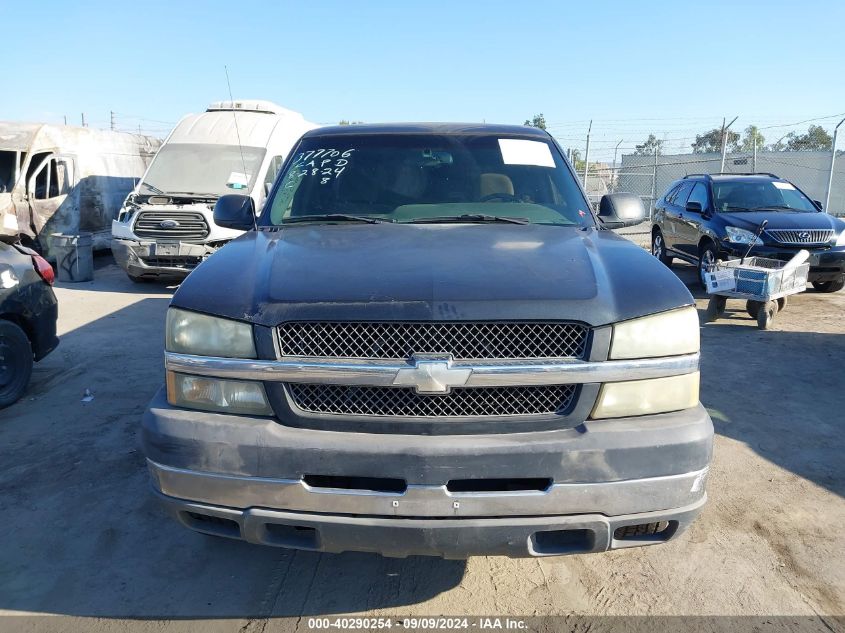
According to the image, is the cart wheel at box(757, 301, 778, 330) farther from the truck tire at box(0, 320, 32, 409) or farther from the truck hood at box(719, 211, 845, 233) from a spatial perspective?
the truck tire at box(0, 320, 32, 409)

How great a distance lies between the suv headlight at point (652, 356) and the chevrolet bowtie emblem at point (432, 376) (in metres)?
0.50

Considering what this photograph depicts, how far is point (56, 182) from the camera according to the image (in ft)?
42.1

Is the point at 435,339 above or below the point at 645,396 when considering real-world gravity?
above

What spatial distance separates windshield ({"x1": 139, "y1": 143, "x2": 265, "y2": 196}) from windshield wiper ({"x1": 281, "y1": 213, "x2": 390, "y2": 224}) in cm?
769

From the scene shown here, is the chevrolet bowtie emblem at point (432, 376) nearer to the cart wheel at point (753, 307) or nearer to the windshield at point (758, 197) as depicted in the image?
the cart wheel at point (753, 307)

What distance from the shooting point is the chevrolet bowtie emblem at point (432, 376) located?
7.09 feet

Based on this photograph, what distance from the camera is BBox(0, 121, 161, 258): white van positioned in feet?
39.7

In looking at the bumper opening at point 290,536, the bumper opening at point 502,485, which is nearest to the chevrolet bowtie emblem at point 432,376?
the bumper opening at point 502,485

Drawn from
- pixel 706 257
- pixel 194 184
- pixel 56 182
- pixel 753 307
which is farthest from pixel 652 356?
pixel 56 182

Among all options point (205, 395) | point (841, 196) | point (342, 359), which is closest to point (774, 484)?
point (342, 359)

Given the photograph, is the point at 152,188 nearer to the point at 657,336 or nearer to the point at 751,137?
the point at 657,336

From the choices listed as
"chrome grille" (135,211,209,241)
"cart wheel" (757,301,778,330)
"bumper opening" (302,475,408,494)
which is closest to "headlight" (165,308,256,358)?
"bumper opening" (302,475,408,494)

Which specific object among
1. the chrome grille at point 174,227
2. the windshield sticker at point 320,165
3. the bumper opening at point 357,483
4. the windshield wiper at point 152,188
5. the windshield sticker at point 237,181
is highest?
the windshield sticker at point 320,165

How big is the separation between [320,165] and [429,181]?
0.67m
